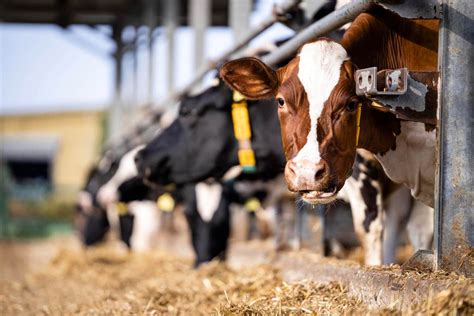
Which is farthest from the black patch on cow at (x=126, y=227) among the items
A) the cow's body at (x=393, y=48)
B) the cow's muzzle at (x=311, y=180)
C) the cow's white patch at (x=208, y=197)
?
the cow's muzzle at (x=311, y=180)

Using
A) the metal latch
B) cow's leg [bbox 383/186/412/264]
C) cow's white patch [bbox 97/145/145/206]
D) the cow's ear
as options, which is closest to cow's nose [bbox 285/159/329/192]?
the metal latch

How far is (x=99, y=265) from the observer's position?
36.7 ft

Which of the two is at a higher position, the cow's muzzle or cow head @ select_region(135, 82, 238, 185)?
the cow's muzzle

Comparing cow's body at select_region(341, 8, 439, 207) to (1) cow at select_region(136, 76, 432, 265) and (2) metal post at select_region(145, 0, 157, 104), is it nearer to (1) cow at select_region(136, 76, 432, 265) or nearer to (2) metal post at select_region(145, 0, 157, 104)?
(1) cow at select_region(136, 76, 432, 265)

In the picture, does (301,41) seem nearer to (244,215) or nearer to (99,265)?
(99,265)

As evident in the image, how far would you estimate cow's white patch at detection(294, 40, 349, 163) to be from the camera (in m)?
4.36

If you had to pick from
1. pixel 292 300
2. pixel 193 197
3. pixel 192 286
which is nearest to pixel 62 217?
pixel 193 197

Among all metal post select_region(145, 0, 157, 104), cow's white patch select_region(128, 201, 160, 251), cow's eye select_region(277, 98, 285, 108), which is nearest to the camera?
cow's eye select_region(277, 98, 285, 108)

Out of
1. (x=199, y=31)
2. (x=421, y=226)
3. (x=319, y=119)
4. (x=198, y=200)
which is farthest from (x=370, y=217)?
(x=199, y=31)

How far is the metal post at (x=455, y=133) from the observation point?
4.10 m

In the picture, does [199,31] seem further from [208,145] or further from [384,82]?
[384,82]

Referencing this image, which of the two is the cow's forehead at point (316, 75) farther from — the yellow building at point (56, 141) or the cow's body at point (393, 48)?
the yellow building at point (56, 141)

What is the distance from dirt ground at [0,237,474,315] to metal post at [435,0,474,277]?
0.47 meters

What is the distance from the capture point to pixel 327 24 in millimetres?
5168
